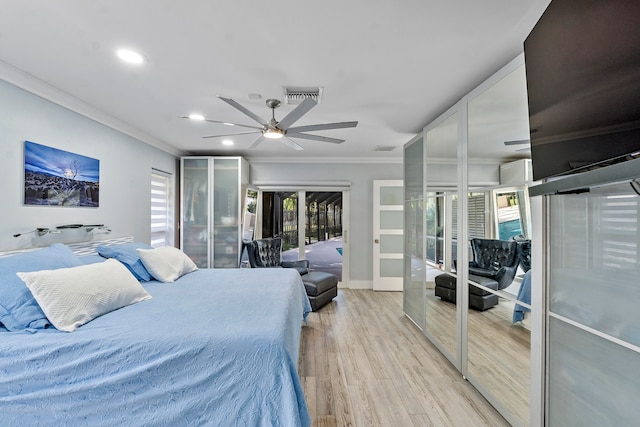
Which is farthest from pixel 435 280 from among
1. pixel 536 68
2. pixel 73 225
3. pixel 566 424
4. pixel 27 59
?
pixel 27 59

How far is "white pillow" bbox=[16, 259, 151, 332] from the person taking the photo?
1690 millimetres

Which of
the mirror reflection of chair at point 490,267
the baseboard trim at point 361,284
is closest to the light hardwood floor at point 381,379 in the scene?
the mirror reflection of chair at point 490,267

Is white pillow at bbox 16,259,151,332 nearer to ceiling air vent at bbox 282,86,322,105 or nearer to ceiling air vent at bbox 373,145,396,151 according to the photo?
ceiling air vent at bbox 282,86,322,105

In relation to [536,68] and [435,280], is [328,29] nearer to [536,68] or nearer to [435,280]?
[536,68]

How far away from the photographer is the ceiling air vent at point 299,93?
2.45 m

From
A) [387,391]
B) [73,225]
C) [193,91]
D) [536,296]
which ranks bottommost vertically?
[387,391]

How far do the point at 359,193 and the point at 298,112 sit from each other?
3.55 metres

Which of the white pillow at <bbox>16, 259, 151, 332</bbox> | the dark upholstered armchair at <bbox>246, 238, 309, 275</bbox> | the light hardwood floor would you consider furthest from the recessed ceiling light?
the dark upholstered armchair at <bbox>246, 238, 309, 275</bbox>

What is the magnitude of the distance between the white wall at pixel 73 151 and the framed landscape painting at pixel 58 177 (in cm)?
5

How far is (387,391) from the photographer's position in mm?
2277

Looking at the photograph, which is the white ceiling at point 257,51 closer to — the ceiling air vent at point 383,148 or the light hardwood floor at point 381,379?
the ceiling air vent at point 383,148

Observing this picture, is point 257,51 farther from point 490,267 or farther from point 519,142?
point 490,267

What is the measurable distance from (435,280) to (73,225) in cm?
374

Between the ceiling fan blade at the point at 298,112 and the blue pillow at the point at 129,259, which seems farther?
the blue pillow at the point at 129,259
